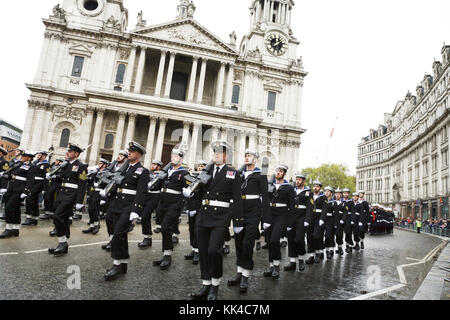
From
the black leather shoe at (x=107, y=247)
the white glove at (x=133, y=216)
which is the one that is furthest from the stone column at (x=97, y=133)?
the white glove at (x=133, y=216)

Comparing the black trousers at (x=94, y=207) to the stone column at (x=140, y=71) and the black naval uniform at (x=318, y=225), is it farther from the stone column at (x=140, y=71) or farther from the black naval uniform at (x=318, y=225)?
the stone column at (x=140, y=71)

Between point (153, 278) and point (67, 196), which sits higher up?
point (67, 196)

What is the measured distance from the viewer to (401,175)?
187 ft

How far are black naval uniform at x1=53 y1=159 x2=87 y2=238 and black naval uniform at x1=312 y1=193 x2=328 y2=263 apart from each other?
6.29m

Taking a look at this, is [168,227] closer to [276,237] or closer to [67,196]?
[276,237]

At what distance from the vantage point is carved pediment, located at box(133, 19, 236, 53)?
114 ft

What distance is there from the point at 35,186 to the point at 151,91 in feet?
94.6

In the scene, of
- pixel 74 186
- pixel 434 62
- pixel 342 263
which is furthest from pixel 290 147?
pixel 74 186

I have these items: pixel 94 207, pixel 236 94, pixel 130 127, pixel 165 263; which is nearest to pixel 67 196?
pixel 165 263

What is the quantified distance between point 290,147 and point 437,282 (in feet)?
110

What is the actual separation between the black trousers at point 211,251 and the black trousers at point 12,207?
247 inches

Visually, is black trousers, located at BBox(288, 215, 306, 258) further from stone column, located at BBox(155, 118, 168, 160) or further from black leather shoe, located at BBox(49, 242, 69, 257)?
stone column, located at BBox(155, 118, 168, 160)

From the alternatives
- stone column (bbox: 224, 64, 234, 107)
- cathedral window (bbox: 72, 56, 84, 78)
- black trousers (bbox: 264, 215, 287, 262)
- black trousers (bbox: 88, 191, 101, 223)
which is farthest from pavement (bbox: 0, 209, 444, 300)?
cathedral window (bbox: 72, 56, 84, 78)

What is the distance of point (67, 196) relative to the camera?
21.7 feet
